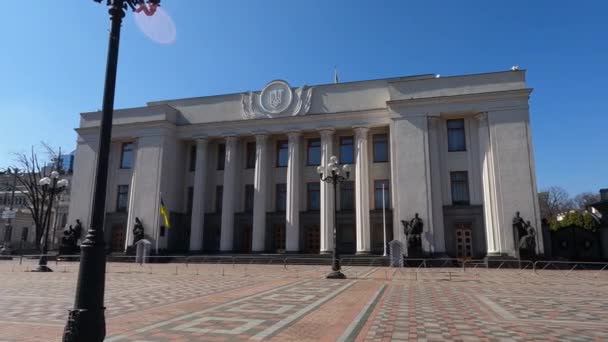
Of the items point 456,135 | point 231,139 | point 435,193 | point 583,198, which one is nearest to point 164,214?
point 231,139

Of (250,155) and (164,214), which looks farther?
(250,155)

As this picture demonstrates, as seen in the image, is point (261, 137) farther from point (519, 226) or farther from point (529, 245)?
point (529, 245)

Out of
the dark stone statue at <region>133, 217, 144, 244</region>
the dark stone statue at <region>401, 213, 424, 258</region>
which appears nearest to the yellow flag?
the dark stone statue at <region>133, 217, 144, 244</region>

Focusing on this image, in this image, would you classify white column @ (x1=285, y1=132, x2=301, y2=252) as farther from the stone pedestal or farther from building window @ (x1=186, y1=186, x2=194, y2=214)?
building window @ (x1=186, y1=186, x2=194, y2=214)

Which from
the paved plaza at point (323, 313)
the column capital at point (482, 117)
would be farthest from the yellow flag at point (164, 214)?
the column capital at point (482, 117)

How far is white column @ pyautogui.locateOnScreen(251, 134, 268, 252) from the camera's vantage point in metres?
32.0

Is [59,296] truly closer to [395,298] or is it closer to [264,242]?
[395,298]

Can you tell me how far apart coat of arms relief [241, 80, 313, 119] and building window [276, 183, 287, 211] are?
6118mm

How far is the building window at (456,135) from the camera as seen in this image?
1174 inches

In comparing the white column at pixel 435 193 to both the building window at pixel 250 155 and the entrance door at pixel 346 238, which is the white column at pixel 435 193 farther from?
the building window at pixel 250 155

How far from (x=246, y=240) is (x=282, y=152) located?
27.4 feet

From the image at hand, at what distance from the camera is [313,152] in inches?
1341

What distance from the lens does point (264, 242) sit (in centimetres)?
3234

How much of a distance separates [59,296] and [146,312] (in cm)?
460
